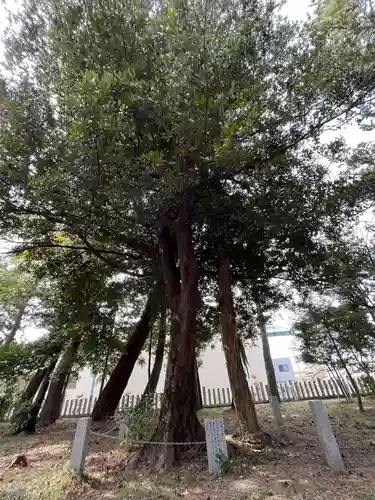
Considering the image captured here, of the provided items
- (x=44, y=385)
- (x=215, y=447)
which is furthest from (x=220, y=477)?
(x=44, y=385)

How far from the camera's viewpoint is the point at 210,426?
11.1 ft

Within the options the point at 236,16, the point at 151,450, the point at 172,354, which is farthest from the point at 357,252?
the point at 151,450

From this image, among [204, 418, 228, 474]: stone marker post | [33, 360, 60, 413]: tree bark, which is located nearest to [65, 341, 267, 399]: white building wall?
[33, 360, 60, 413]: tree bark

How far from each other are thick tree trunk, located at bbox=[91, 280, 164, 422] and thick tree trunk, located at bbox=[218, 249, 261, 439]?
2.38 m

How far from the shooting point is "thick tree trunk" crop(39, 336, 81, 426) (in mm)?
6551

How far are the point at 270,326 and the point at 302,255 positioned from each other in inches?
148

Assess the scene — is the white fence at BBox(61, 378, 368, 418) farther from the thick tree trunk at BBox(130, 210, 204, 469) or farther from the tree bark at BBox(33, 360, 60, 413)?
the thick tree trunk at BBox(130, 210, 204, 469)

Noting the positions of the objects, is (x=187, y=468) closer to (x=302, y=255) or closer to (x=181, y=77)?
(x=302, y=255)

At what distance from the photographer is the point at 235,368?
446cm

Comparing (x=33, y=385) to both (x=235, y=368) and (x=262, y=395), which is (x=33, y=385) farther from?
(x=262, y=395)

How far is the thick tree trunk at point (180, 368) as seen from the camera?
3.84m

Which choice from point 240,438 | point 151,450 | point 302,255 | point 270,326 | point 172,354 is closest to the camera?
point 151,450

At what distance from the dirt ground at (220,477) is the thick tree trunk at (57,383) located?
1.92m

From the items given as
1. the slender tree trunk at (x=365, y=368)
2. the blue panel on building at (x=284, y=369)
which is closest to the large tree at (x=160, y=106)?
the slender tree trunk at (x=365, y=368)
